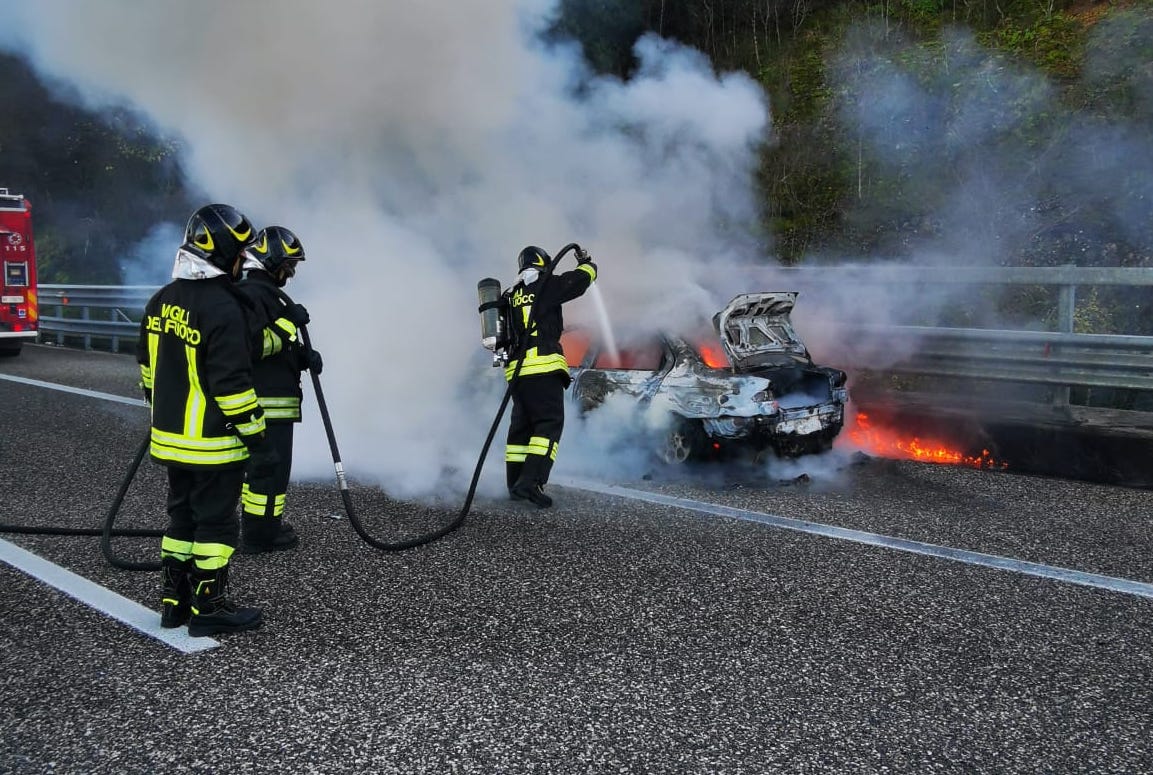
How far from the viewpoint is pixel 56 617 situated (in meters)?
4.30

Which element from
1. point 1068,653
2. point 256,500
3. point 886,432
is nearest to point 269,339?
point 256,500

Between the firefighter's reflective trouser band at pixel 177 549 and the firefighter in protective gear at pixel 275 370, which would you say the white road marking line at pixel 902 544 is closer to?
the firefighter in protective gear at pixel 275 370

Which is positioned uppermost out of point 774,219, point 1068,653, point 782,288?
point 774,219

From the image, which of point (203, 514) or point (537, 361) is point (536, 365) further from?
point (203, 514)

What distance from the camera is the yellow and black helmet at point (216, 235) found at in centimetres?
405

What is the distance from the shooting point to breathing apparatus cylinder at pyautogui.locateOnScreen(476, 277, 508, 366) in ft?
22.7

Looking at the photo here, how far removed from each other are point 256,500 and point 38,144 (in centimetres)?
2180

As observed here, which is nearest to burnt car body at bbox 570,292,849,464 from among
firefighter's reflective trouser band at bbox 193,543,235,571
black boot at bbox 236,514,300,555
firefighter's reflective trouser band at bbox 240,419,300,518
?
firefighter's reflective trouser band at bbox 240,419,300,518

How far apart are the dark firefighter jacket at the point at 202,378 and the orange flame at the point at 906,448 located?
558 centimetres

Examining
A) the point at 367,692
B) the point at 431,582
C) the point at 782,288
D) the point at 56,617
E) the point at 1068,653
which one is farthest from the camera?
the point at 782,288

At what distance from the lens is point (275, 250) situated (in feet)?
18.3

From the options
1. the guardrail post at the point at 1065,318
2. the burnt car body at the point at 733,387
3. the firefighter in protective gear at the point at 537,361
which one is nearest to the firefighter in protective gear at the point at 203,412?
the firefighter in protective gear at the point at 537,361

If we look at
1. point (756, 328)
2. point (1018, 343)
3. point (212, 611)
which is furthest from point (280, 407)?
point (1018, 343)

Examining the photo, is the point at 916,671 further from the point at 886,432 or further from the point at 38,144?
the point at 38,144
